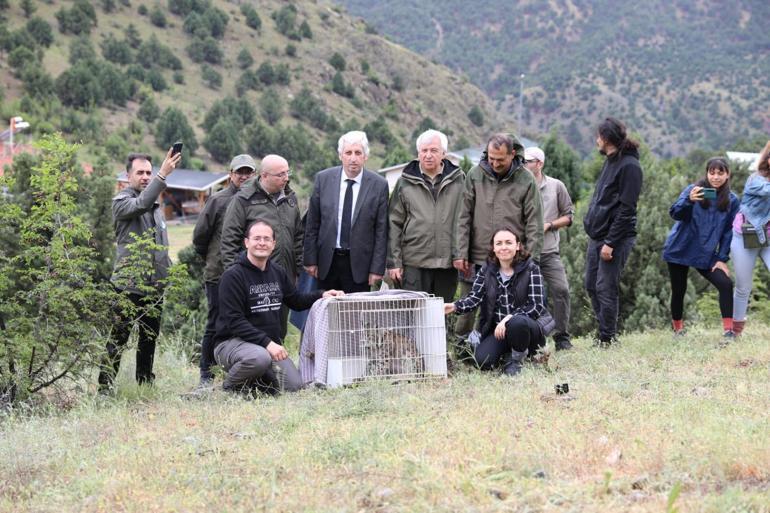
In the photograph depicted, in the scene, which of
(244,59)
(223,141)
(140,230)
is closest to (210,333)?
(140,230)

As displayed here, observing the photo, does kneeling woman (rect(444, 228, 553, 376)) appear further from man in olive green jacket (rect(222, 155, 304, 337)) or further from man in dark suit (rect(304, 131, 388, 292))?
man in olive green jacket (rect(222, 155, 304, 337))

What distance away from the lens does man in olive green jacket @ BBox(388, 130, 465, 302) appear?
24.3 ft

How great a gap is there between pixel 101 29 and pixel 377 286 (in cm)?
8995

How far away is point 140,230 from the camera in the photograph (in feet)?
23.4

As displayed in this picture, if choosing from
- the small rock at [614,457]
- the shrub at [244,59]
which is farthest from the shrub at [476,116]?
the small rock at [614,457]

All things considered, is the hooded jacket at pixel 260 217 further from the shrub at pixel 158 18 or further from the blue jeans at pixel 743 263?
the shrub at pixel 158 18

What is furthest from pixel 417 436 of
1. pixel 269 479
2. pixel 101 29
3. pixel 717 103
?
pixel 717 103

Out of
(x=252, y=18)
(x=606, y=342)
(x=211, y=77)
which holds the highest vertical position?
(x=252, y=18)

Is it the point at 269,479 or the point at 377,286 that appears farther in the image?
the point at 377,286

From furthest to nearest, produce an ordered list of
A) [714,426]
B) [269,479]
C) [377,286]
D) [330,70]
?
1. [330,70]
2. [377,286]
3. [714,426]
4. [269,479]

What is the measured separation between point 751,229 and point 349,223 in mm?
3509

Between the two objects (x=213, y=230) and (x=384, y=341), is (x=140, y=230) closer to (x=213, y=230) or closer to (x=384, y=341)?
(x=213, y=230)

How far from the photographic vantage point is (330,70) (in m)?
104

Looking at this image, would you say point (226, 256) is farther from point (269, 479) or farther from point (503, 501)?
point (503, 501)
